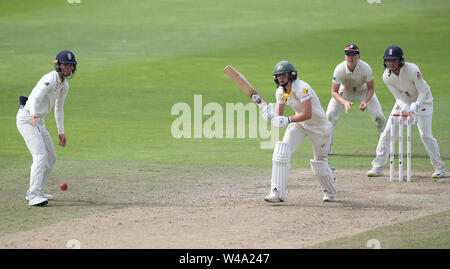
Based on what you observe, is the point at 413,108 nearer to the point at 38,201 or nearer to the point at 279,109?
the point at 279,109

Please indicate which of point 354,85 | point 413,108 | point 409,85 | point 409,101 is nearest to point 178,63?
point 354,85

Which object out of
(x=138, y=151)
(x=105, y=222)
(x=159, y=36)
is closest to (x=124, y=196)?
(x=105, y=222)

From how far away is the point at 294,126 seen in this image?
10469mm

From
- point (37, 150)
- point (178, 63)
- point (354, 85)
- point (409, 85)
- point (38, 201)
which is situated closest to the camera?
point (38, 201)

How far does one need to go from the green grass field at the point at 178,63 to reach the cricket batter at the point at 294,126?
7.87 feet

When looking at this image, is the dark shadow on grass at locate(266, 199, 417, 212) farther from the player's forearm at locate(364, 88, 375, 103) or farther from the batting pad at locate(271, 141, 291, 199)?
the player's forearm at locate(364, 88, 375, 103)

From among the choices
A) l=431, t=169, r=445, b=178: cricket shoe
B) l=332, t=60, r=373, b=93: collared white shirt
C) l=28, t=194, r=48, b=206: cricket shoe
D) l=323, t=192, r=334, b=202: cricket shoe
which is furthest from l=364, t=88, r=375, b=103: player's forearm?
l=28, t=194, r=48, b=206: cricket shoe

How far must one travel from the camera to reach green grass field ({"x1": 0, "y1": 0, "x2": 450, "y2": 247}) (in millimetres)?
14258

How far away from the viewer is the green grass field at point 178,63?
14258mm

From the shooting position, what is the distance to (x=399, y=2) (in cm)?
3478

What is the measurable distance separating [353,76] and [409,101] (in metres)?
1.58

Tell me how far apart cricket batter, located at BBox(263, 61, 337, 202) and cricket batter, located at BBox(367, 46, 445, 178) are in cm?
202

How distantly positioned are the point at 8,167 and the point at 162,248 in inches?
232
